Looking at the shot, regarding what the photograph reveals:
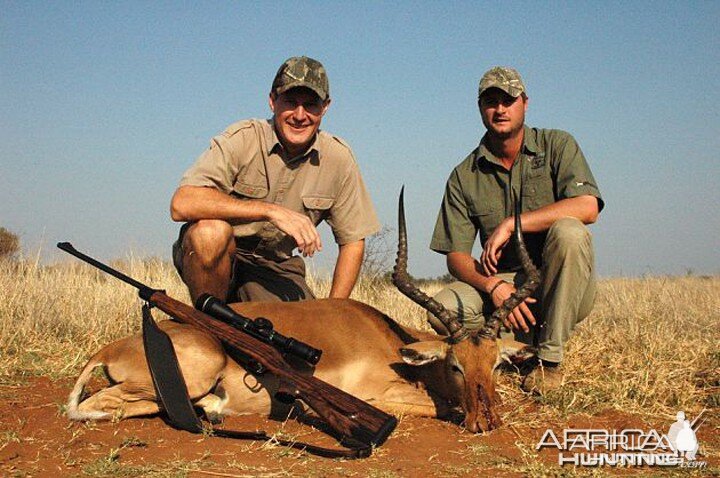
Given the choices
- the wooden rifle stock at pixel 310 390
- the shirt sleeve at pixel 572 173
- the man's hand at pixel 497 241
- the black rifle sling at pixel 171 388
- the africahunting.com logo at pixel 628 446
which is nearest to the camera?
the africahunting.com logo at pixel 628 446

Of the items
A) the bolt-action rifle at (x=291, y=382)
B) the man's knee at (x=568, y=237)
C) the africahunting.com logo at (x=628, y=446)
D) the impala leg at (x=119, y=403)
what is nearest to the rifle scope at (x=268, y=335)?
the bolt-action rifle at (x=291, y=382)

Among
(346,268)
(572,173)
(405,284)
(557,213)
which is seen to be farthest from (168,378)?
(572,173)

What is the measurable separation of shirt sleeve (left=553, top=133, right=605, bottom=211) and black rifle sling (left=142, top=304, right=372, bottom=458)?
3120 millimetres

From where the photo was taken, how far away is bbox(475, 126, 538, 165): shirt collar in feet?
21.4

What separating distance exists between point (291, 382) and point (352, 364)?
3.19 ft

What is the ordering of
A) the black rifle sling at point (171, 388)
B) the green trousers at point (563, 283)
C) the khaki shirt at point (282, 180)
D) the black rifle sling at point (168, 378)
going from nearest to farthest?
the black rifle sling at point (171, 388), the black rifle sling at point (168, 378), the green trousers at point (563, 283), the khaki shirt at point (282, 180)

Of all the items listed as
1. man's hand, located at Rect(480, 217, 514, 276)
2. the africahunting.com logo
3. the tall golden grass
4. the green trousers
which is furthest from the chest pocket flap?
the africahunting.com logo

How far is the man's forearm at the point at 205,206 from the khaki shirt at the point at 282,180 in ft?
0.57

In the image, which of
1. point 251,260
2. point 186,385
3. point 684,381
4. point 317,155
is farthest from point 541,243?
point 186,385

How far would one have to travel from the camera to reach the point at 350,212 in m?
6.88

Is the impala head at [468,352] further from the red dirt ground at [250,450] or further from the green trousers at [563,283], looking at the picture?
the green trousers at [563,283]

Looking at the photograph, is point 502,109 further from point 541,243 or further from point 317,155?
point 317,155

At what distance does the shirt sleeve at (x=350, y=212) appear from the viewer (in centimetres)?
686

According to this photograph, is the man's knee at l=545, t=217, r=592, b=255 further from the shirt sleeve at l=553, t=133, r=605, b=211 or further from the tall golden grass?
the tall golden grass
